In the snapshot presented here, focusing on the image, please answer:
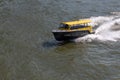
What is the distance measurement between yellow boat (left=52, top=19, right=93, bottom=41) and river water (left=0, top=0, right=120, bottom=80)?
75cm

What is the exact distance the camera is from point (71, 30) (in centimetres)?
3419

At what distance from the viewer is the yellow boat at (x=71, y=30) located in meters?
34.0

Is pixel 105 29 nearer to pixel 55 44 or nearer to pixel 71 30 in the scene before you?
pixel 71 30

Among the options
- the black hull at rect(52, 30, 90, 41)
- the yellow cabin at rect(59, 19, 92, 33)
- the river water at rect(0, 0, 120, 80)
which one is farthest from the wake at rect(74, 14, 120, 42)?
the yellow cabin at rect(59, 19, 92, 33)

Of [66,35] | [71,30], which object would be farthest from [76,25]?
[66,35]

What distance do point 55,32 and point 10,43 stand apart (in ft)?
19.5

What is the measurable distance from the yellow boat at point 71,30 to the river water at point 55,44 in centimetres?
75

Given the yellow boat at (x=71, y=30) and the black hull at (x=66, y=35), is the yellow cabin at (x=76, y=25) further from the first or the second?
the black hull at (x=66, y=35)

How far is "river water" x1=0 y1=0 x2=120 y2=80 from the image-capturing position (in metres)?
28.4

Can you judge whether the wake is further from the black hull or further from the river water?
the black hull

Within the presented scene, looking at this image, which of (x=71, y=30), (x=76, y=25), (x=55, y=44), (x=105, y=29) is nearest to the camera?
(x=71, y=30)

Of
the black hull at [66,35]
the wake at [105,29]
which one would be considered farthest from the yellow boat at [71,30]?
the wake at [105,29]

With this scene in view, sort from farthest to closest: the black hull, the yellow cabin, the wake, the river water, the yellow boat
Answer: the wake
the yellow cabin
the yellow boat
the black hull
the river water

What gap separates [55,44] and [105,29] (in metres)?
7.89
